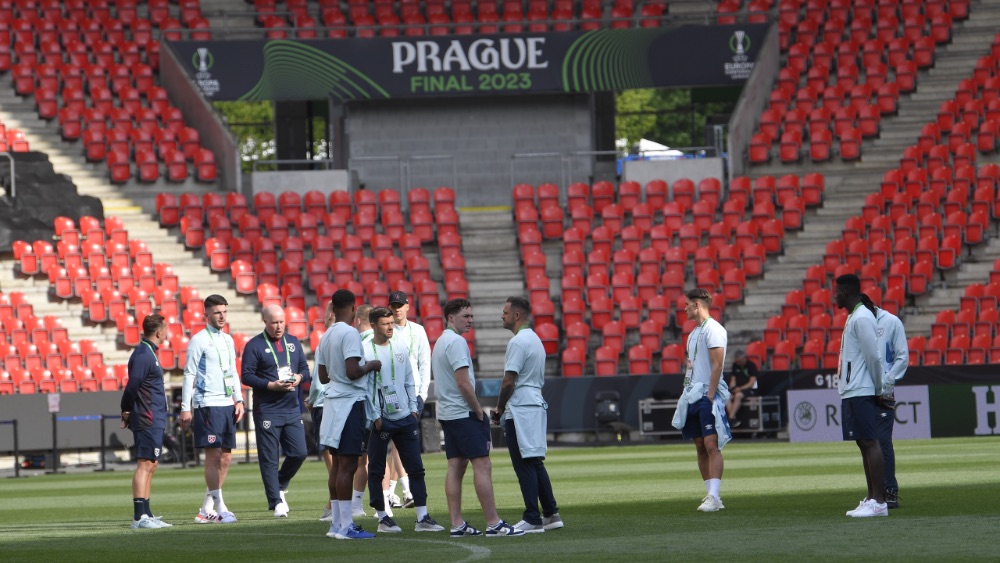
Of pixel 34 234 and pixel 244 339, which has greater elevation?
pixel 34 234

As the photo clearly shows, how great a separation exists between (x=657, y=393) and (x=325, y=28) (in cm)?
1311

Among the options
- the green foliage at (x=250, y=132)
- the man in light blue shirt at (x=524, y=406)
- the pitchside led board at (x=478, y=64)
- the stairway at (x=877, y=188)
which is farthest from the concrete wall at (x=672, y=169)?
the green foliage at (x=250, y=132)

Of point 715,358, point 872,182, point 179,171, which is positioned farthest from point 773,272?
point 715,358

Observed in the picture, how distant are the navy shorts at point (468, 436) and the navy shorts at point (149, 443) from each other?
140 inches

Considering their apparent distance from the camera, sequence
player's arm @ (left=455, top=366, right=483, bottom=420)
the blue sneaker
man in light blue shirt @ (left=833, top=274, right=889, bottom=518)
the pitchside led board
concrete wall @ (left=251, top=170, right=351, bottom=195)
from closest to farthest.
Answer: player's arm @ (left=455, top=366, right=483, bottom=420) → the blue sneaker → man in light blue shirt @ (left=833, top=274, right=889, bottom=518) → concrete wall @ (left=251, top=170, right=351, bottom=195) → the pitchside led board

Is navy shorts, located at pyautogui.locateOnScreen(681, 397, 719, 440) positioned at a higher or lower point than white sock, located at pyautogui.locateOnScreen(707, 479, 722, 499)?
higher

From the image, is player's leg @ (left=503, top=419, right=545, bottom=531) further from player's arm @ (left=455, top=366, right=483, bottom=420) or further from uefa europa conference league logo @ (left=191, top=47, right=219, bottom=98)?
uefa europa conference league logo @ (left=191, top=47, right=219, bottom=98)

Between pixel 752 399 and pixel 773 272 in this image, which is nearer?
pixel 752 399

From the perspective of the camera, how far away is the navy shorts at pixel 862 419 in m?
13.3

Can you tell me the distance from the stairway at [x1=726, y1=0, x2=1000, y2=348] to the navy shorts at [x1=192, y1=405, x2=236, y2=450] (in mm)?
17983

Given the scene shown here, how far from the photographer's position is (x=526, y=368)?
12.5m

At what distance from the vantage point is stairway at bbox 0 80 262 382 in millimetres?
32219

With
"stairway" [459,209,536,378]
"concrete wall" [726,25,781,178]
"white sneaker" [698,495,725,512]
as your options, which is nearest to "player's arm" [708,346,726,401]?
"white sneaker" [698,495,725,512]

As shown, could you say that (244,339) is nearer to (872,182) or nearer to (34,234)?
(34,234)
